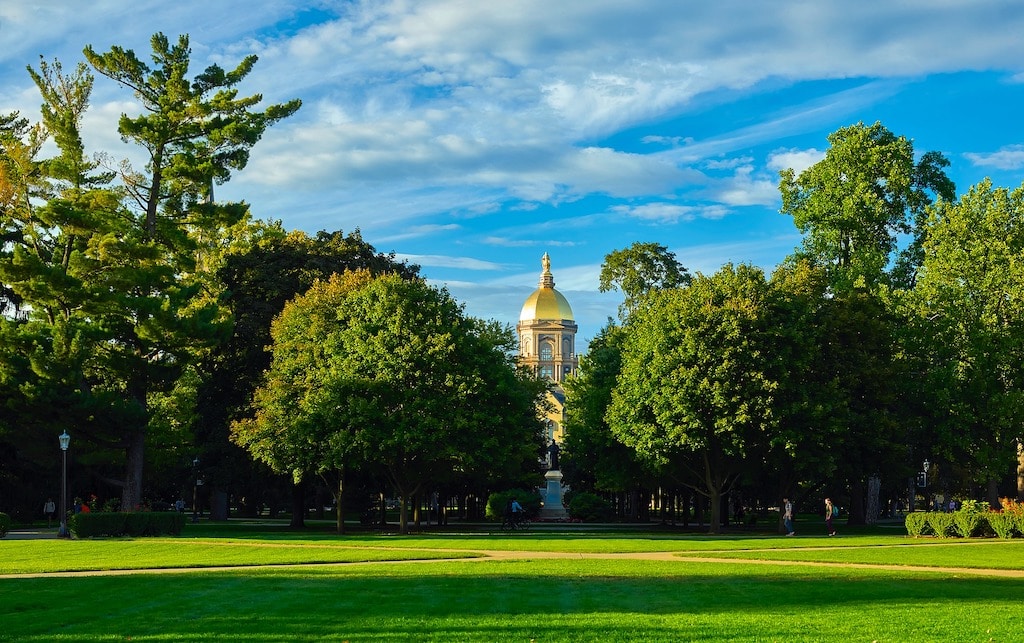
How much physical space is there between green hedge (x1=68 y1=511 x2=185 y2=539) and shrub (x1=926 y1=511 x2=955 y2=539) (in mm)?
29223

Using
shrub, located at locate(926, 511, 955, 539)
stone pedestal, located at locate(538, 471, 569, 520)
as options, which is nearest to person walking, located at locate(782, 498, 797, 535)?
shrub, located at locate(926, 511, 955, 539)

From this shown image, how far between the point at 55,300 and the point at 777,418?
1213 inches

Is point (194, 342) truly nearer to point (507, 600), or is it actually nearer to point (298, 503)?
point (298, 503)

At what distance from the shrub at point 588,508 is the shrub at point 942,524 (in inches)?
1193

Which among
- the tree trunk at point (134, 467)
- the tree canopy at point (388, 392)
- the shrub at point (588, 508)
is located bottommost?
the shrub at point (588, 508)

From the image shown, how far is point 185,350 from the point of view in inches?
1903

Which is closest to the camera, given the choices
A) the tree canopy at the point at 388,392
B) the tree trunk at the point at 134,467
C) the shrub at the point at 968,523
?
the shrub at the point at 968,523

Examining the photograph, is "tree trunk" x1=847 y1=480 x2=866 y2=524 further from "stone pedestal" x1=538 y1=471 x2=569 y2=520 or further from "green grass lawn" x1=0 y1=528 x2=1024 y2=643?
"green grass lawn" x1=0 y1=528 x2=1024 y2=643

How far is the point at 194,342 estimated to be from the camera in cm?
4750

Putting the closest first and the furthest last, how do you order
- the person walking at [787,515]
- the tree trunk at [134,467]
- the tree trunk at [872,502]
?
the person walking at [787,515] < the tree trunk at [134,467] < the tree trunk at [872,502]

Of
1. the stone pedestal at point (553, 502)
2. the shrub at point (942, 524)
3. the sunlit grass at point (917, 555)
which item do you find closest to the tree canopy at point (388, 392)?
the sunlit grass at point (917, 555)

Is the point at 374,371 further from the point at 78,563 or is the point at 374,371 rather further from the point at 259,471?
the point at 78,563

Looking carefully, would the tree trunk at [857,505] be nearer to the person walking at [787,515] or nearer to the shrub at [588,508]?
the person walking at [787,515]

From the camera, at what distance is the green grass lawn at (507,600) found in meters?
14.1
